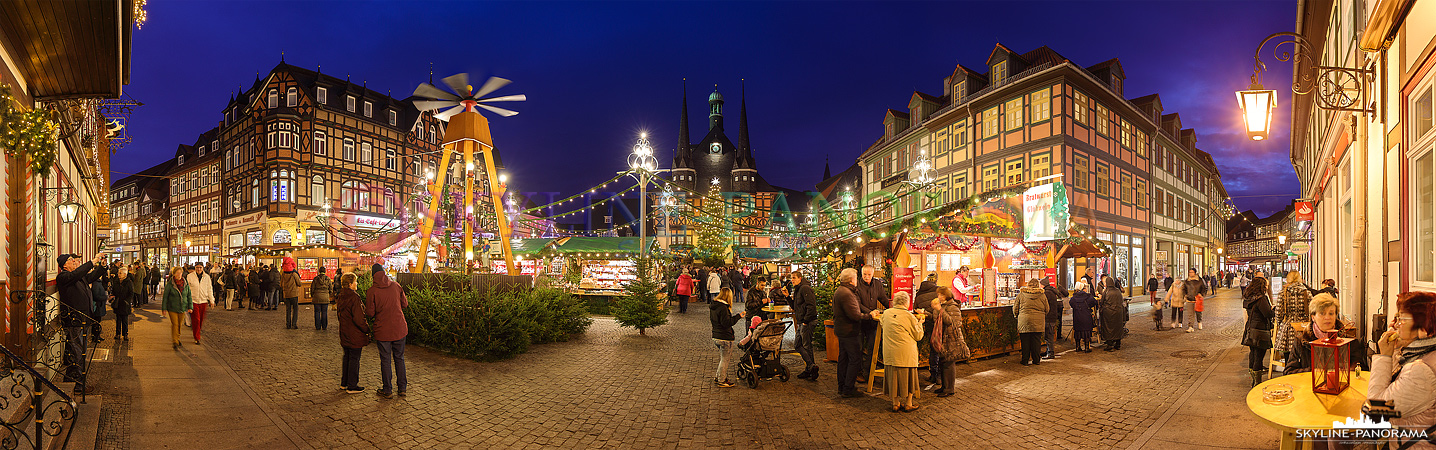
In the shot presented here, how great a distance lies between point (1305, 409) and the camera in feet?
11.9

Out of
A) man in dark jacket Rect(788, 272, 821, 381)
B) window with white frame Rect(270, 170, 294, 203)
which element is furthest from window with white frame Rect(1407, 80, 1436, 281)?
window with white frame Rect(270, 170, 294, 203)

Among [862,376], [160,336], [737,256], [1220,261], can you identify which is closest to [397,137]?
[737,256]

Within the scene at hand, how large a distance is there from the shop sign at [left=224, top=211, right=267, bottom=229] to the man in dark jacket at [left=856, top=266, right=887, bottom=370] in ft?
131

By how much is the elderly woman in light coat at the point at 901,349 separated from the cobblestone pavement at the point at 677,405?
212 millimetres

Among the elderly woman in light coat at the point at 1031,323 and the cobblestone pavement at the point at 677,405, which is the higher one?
the elderly woman in light coat at the point at 1031,323

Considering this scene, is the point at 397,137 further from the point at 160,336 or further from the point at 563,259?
the point at 160,336

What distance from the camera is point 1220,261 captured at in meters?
49.4

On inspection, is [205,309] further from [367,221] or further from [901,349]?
[367,221]

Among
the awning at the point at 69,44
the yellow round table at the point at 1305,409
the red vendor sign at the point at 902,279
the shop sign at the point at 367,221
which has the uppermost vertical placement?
the awning at the point at 69,44

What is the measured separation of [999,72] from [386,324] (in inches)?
1101

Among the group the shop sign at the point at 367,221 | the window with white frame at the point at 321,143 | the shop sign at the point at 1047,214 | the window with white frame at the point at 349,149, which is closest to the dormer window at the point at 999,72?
the shop sign at the point at 1047,214

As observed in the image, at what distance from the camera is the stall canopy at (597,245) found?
67.1 ft

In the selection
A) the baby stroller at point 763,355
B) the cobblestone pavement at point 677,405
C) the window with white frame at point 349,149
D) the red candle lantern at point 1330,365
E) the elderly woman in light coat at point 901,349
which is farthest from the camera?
the window with white frame at point 349,149

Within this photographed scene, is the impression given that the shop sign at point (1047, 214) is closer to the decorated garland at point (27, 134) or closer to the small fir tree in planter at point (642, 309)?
the small fir tree in planter at point (642, 309)
